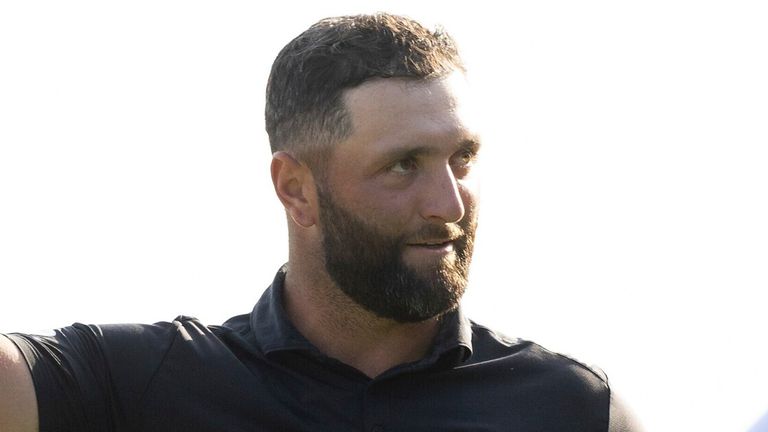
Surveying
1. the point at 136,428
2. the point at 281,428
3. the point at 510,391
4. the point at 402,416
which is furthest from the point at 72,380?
the point at 510,391

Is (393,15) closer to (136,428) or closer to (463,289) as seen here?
(463,289)

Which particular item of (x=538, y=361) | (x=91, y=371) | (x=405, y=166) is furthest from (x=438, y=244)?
(x=91, y=371)

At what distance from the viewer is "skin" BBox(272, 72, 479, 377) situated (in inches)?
153

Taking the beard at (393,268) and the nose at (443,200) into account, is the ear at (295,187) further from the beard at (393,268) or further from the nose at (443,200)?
the nose at (443,200)

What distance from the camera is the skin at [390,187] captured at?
3.88 m

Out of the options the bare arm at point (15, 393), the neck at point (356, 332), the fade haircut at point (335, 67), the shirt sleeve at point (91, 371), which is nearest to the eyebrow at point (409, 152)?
the fade haircut at point (335, 67)

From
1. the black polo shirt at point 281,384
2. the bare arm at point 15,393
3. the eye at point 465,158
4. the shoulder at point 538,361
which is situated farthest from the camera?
the shoulder at point 538,361

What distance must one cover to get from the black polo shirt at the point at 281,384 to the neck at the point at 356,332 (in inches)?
2.8

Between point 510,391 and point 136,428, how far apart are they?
109 centimetres

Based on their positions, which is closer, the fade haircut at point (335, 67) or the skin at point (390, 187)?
the skin at point (390, 187)

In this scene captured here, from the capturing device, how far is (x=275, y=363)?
13.2 ft

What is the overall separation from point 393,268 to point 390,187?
243mm

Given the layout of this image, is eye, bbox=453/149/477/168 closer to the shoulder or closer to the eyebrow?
the eyebrow

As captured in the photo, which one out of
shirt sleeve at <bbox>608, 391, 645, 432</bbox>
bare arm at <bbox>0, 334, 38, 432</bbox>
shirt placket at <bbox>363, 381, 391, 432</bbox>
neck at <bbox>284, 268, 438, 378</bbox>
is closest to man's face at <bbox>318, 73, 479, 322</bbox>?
neck at <bbox>284, 268, 438, 378</bbox>
